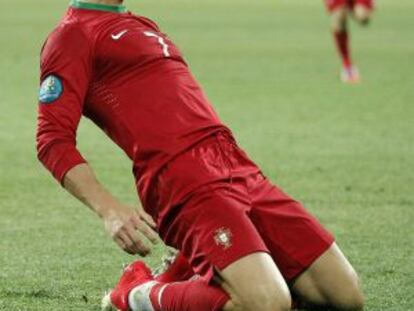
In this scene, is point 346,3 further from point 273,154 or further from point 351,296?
point 351,296

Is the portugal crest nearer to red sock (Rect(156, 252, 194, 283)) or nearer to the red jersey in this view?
the red jersey

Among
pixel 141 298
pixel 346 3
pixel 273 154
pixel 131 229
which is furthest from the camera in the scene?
pixel 346 3

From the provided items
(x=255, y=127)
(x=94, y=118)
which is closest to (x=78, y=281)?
(x=94, y=118)

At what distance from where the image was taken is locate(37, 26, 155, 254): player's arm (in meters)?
4.48

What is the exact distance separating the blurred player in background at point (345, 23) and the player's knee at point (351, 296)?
392 inches

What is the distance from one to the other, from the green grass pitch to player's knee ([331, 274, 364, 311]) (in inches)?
7.1

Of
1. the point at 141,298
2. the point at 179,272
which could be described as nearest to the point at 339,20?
the point at 179,272

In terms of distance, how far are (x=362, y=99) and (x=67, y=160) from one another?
900cm

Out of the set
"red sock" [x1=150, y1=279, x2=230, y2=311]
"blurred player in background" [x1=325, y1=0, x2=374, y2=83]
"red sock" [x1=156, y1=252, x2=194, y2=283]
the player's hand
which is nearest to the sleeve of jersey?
the player's hand

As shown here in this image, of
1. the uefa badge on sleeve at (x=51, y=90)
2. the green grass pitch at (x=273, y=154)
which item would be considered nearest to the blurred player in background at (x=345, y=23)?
the green grass pitch at (x=273, y=154)

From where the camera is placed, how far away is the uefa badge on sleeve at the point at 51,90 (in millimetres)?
4738

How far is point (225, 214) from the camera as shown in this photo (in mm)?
4875

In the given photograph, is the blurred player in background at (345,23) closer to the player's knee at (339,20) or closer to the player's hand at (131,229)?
the player's knee at (339,20)

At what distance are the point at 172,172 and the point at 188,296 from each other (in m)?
0.44
